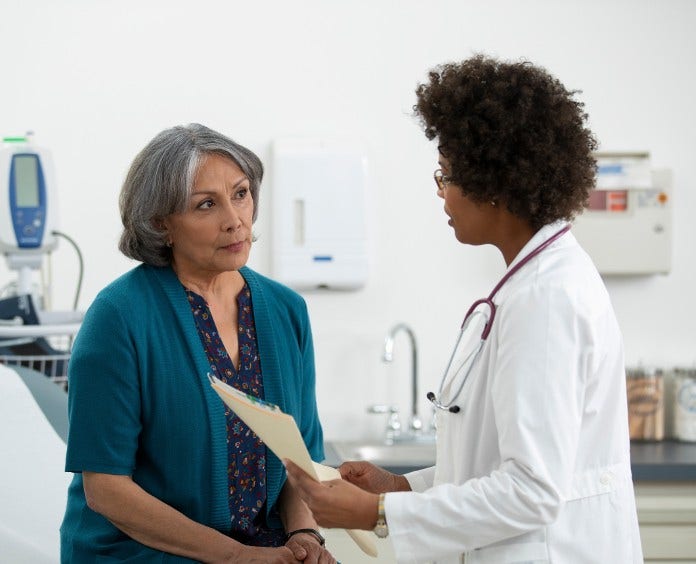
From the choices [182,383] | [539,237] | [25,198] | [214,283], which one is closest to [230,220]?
[214,283]

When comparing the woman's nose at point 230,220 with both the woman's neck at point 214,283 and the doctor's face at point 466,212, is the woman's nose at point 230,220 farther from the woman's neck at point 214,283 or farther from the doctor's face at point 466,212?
the doctor's face at point 466,212

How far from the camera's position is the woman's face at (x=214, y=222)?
5.29 ft

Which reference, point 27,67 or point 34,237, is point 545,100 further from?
point 27,67

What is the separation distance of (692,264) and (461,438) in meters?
2.42

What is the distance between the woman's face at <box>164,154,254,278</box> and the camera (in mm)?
1612

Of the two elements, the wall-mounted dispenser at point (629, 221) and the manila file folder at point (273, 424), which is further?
the wall-mounted dispenser at point (629, 221)

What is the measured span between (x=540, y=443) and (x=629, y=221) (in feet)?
7.70

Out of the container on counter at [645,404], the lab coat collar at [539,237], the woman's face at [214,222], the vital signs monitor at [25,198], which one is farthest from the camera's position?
the container on counter at [645,404]

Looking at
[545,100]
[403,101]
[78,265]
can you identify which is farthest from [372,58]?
[545,100]

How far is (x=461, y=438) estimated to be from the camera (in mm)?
1383

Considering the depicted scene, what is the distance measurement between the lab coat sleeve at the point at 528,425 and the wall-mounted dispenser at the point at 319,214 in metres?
2.02

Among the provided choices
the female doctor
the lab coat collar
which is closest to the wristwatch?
the female doctor

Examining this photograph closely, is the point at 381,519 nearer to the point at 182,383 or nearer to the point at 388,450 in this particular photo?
the point at 182,383

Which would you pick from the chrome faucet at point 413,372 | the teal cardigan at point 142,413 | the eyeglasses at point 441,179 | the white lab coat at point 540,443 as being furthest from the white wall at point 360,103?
the white lab coat at point 540,443
